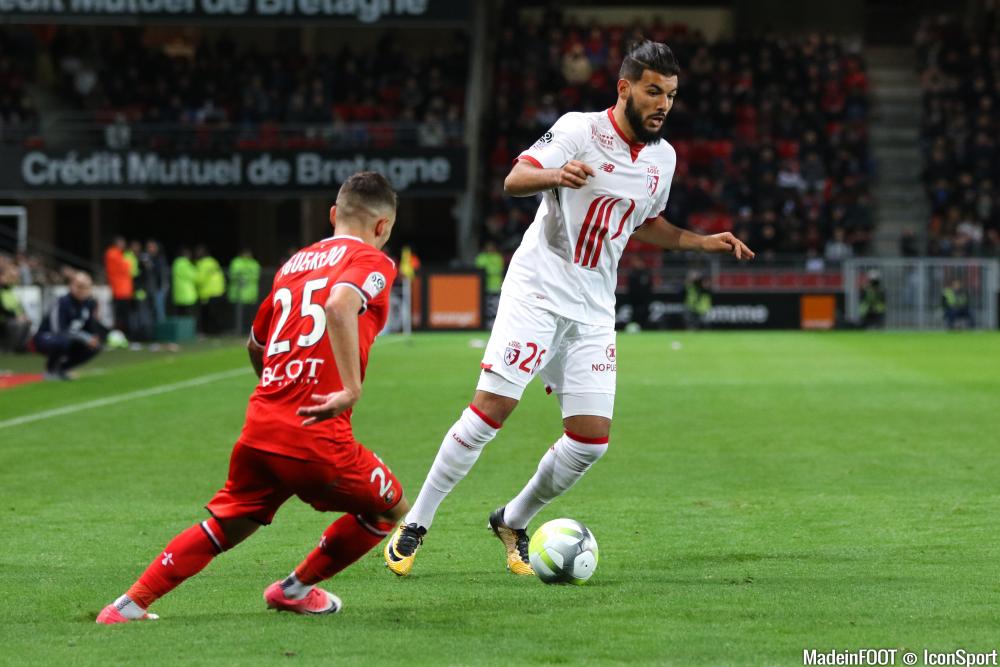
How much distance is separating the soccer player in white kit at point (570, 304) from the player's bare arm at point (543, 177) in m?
0.23

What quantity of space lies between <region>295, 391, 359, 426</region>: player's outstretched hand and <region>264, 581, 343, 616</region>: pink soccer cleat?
91 cm

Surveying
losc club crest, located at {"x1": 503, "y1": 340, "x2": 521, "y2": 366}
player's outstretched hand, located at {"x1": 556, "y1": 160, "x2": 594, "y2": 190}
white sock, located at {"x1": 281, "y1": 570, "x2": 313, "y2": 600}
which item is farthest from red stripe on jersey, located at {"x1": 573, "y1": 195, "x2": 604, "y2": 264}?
white sock, located at {"x1": 281, "y1": 570, "x2": 313, "y2": 600}

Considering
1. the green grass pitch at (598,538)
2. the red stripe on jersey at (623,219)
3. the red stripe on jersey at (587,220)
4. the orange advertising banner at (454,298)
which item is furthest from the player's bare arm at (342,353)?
the orange advertising banner at (454,298)

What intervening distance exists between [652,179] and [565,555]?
179 centimetres

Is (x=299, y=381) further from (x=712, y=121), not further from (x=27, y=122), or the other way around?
(x=712, y=121)

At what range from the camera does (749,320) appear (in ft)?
114

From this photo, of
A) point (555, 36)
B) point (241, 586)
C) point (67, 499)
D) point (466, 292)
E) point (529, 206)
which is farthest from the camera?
point (555, 36)

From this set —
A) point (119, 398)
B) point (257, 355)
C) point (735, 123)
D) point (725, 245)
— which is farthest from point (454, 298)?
point (257, 355)

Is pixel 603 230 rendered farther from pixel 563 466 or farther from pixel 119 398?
pixel 119 398

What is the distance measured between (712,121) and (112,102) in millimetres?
15063

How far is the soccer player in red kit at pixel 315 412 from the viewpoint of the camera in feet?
17.5

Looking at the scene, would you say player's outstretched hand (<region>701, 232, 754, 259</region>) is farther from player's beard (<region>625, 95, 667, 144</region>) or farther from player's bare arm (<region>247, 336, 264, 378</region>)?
player's bare arm (<region>247, 336, 264, 378</region>)

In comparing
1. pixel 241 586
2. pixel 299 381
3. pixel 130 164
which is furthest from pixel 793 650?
pixel 130 164

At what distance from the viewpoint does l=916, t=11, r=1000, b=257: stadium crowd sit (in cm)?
3681
